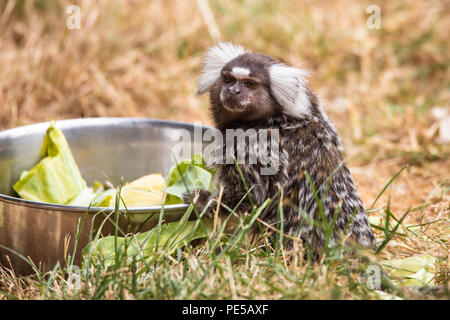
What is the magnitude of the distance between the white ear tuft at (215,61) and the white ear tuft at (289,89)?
30 centimetres

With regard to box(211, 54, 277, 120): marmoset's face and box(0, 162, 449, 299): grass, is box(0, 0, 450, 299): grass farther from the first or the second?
box(211, 54, 277, 120): marmoset's face

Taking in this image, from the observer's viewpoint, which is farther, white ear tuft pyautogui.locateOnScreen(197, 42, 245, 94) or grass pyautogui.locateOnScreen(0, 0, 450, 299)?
white ear tuft pyautogui.locateOnScreen(197, 42, 245, 94)

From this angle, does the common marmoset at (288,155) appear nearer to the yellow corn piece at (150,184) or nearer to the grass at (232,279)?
the grass at (232,279)

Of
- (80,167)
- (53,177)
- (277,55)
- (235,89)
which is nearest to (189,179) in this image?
(235,89)

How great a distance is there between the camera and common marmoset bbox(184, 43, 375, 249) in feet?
7.39

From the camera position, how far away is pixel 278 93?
8.16 feet

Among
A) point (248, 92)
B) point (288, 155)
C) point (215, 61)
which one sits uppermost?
point (215, 61)

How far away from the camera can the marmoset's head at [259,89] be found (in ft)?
8.13

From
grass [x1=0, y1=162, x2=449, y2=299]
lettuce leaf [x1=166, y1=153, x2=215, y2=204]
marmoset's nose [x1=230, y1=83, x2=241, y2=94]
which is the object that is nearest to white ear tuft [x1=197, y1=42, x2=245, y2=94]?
marmoset's nose [x1=230, y1=83, x2=241, y2=94]

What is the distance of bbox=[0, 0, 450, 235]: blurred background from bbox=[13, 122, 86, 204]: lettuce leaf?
125cm

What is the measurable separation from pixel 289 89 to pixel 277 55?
10.1 ft

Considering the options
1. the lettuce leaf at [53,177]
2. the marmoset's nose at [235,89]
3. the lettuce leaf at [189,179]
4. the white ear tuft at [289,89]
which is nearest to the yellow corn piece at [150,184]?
the lettuce leaf at [189,179]

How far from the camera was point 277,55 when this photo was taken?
17.9 ft

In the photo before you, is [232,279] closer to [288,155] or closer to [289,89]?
[288,155]
